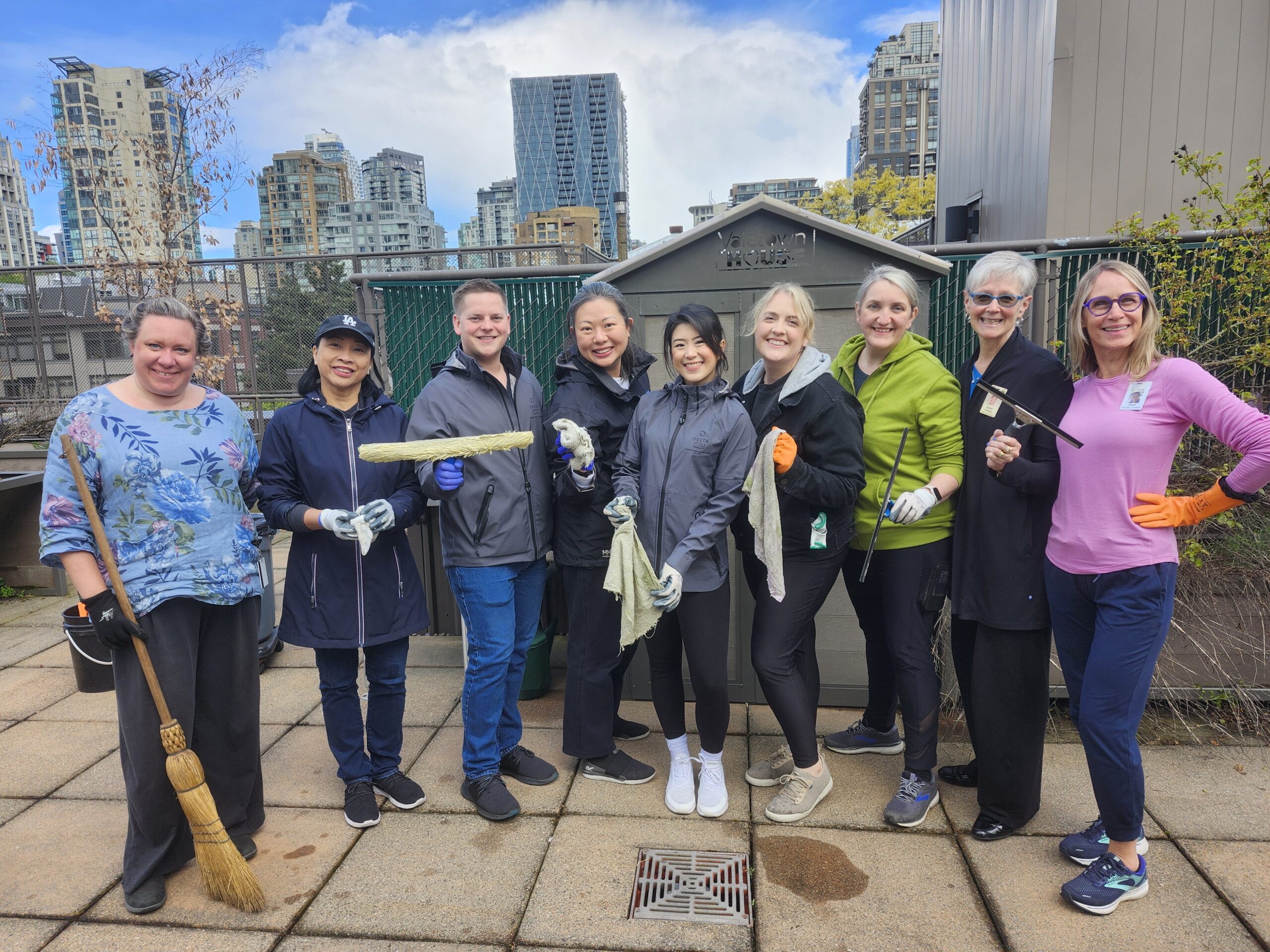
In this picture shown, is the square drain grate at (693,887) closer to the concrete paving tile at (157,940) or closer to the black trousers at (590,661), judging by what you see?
the black trousers at (590,661)

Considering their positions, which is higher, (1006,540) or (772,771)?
(1006,540)

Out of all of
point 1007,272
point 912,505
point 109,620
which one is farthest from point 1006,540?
point 109,620

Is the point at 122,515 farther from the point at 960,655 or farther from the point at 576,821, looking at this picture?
the point at 960,655

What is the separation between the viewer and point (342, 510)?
2814mm

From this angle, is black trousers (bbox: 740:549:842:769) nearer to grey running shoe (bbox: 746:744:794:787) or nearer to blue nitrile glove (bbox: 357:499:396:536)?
grey running shoe (bbox: 746:744:794:787)

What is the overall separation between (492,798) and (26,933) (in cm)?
151

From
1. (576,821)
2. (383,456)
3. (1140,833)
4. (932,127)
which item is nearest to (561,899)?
(576,821)

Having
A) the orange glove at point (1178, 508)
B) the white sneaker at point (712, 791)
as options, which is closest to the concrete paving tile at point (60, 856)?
the white sneaker at point (712, 791)

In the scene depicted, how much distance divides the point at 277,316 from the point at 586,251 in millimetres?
3885

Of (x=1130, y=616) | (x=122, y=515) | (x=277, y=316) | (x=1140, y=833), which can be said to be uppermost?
(x=277, y=316)

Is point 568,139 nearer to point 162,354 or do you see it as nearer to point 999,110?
point 999,110

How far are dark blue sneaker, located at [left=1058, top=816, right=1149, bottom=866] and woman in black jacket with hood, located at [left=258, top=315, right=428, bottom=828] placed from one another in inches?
99.3

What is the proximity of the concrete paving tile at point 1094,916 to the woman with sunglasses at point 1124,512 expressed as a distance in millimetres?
60

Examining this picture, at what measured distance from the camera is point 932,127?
10238 cm
